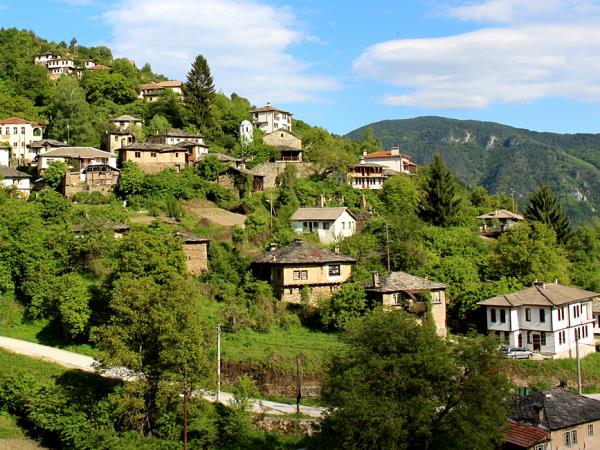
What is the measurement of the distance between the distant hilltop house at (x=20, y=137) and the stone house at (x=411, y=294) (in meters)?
38.4

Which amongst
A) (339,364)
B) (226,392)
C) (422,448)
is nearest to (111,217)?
(226,392)

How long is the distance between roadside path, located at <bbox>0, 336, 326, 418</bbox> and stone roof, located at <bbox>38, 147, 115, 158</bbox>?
77.3ft

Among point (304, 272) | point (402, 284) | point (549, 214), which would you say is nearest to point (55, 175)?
point (304, 272)

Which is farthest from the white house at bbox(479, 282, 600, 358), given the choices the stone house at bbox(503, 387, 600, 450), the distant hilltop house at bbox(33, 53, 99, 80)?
the distant hilltop house at bbox(33, 53, 99, 80)

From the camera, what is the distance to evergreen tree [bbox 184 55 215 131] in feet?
265

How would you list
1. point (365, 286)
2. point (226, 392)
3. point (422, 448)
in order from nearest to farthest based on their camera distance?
1. point (422, 448)
2. point (226, 392)
3. point (365, 286)

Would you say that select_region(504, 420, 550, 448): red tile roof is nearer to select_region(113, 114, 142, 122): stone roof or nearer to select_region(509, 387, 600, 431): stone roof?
select_region(509, 387, 600, 431): stone roof

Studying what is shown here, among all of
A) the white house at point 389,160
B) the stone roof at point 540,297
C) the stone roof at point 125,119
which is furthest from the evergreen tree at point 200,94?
the stone roof at point 540,297

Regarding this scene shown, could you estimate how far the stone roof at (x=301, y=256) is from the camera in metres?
49.2

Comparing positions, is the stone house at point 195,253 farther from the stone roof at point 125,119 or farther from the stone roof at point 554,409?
the stone roof at point 125,119

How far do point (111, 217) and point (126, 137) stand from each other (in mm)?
20455

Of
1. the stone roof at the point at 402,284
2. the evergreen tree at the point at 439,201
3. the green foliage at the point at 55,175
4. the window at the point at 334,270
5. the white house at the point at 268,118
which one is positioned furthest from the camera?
the white house at the point at 268,118

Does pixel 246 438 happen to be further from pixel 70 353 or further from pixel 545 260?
pixel 545 260

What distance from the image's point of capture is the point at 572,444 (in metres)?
34.3
